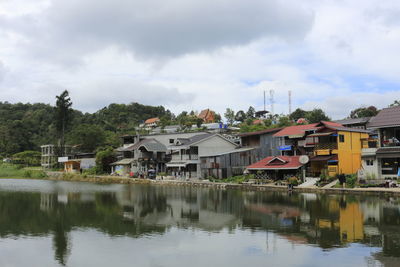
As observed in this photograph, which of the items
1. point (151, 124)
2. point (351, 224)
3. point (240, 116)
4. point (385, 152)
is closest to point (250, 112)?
point (240, 116)

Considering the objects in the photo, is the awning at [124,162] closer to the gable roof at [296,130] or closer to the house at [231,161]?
the house at [231,161]

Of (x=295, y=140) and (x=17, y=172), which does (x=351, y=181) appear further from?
(x=17, y=172)

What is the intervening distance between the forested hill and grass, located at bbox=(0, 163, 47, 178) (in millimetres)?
10725

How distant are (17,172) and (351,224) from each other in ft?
213

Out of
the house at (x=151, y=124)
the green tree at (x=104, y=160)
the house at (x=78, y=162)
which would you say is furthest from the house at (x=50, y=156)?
the house at (x=151, y=124)

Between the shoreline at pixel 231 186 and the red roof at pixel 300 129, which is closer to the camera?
the shoreline at pixel 231 186

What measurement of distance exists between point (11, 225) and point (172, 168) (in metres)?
34.7

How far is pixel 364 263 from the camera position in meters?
11.3

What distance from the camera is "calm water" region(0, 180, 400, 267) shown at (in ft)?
40.3

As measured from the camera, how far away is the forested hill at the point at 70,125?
7262 cm

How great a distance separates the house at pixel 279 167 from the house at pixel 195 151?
10254 mm

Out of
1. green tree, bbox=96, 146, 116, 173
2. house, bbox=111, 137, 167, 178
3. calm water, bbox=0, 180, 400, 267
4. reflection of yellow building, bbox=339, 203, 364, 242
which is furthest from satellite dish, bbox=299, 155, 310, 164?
green tree, bbox=96, 146, 116, 173

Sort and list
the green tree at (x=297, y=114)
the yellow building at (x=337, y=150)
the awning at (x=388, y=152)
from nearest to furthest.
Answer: the awning at (x=388, y=152)
the yellow building at (x=337, y=150)
the green tree at (x=297, y=114)

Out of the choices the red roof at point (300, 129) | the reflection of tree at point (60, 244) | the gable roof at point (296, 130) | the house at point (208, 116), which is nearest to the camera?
the reflection of tree at point (60, 244)
